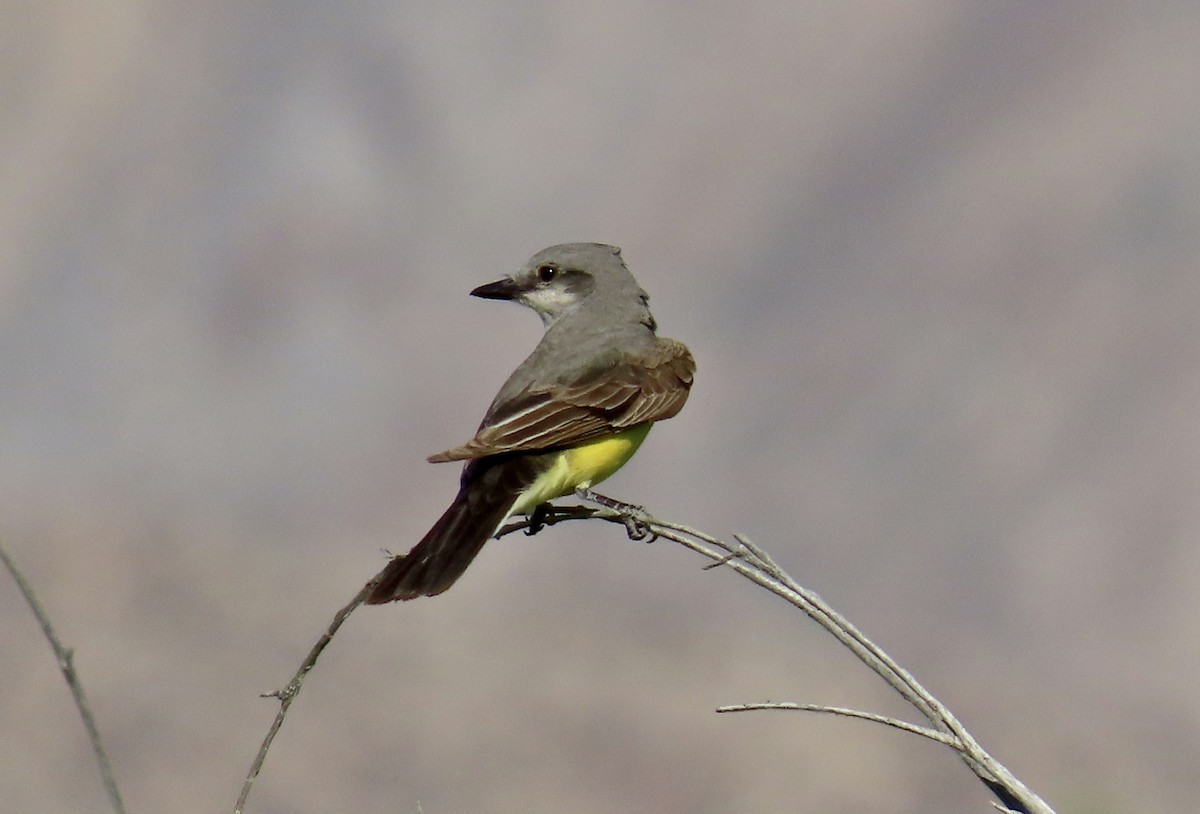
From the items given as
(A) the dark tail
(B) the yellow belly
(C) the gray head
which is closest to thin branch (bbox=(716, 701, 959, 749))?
(A) the dark tail

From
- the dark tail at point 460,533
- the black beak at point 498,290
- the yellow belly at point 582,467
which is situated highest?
the black beak at point 498,290

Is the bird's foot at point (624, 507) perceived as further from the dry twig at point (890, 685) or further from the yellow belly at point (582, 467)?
the dry twig at point (890, 685)

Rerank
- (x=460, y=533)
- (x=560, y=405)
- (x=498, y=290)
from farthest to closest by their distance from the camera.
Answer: (x=498, y=290)
(x=560, y=405)
(x=460, y=533)

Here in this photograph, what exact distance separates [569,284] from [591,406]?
1.40 metres

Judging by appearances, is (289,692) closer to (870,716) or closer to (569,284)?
(870,716)

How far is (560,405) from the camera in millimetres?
4977

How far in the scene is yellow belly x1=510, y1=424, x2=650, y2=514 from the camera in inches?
194

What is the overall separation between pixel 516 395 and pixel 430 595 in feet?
4.46

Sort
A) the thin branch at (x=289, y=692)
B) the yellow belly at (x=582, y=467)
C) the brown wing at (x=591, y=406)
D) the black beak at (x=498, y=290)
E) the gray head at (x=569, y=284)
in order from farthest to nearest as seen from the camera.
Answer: the gray head at (x=569, y=284) < the black beak at (x=498, y=290) < the yellow belly at (x=582, y=467) < the brown wing at (x=591, y=406) < the thin branch at (x=289, y=692)

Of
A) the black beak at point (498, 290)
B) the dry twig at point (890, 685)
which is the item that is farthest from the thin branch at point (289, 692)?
the black beak at point (498, 290)

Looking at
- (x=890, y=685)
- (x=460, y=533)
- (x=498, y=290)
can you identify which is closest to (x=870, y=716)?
(x=890, y=685)

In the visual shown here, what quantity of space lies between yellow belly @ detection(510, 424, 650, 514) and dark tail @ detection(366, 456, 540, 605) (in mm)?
90

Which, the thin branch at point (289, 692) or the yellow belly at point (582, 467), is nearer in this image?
the thin branch at point (289, 692)

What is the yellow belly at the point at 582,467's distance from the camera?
16.2 ft
